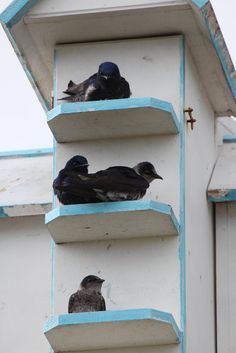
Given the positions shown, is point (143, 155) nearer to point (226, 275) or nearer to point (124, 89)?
point (124, 89)

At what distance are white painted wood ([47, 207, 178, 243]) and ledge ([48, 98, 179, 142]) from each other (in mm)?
449

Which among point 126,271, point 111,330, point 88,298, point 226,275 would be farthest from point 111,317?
point 226,275

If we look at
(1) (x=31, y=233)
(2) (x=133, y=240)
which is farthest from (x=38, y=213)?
(2) (x=133, y=240)

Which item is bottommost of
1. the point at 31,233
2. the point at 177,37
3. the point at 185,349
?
the point at 185,349

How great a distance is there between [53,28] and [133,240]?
1.05 metres

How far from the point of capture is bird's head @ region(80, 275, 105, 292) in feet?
32.0

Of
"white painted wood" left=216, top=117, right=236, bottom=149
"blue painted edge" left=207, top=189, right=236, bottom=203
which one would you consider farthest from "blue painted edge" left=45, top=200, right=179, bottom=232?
"white painted wood" left=216, top=117, right=236, bottom=149

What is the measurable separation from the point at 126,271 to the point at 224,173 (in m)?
1.04

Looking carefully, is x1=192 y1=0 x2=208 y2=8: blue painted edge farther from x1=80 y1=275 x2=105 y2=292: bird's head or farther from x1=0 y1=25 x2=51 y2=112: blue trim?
x1=80 y1=275 x2=105 y2=292: bird's head

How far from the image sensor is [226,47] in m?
10.2

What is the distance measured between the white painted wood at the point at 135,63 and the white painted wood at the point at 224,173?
637 millimetres

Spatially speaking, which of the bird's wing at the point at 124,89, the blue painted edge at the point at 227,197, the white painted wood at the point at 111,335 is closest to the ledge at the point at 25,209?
the blue painted edge at the point at 227,197

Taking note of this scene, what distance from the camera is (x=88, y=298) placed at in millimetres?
9734

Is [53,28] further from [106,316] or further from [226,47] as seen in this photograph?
[106,316]
